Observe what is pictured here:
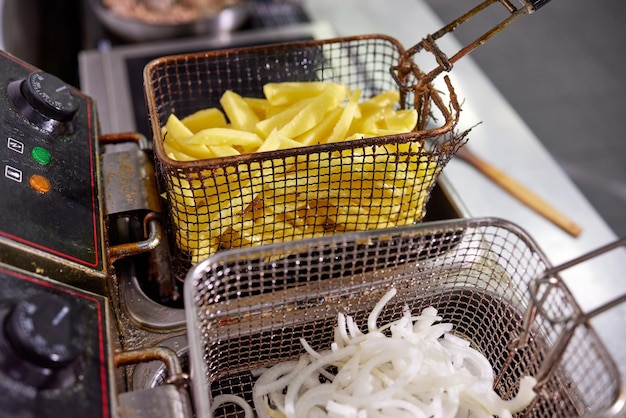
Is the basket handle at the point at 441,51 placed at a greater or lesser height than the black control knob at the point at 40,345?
greater

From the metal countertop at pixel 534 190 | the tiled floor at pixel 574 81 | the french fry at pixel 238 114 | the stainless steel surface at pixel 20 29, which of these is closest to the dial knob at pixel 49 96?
the french fry at pixel 238 114

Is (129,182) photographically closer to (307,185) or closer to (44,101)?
(44,101)

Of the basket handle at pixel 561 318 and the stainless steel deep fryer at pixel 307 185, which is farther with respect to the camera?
the stainless steel deep fryer at pixel 307 185

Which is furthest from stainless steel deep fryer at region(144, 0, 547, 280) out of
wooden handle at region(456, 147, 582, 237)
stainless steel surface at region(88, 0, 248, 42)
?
stainless steel surface at region(88, 0, 248, 42)

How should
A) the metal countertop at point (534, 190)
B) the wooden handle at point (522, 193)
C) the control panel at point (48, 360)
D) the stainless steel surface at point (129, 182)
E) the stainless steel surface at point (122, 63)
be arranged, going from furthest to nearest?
the stainless steel surface at point (122, 63) < the wooden handle at point (522, 193) < the metal countertop at point (534, 190) < the stainless steel surface at point (129, 182) < the control panel at point (48, 360)

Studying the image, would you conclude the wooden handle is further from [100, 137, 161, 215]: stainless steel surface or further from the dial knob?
the dial knob

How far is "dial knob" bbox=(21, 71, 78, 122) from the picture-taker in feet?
3.32

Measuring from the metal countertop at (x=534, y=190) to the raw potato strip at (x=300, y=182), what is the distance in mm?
275

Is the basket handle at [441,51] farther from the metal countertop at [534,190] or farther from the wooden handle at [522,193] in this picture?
the wooden handle at [522,193]

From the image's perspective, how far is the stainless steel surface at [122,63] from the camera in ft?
5.66

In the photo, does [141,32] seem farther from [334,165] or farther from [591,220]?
[591,220]

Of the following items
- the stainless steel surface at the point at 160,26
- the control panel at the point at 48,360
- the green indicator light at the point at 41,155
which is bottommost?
the control panel at the point at 48,360

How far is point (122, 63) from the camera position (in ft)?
6.30

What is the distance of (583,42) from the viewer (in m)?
4.13
